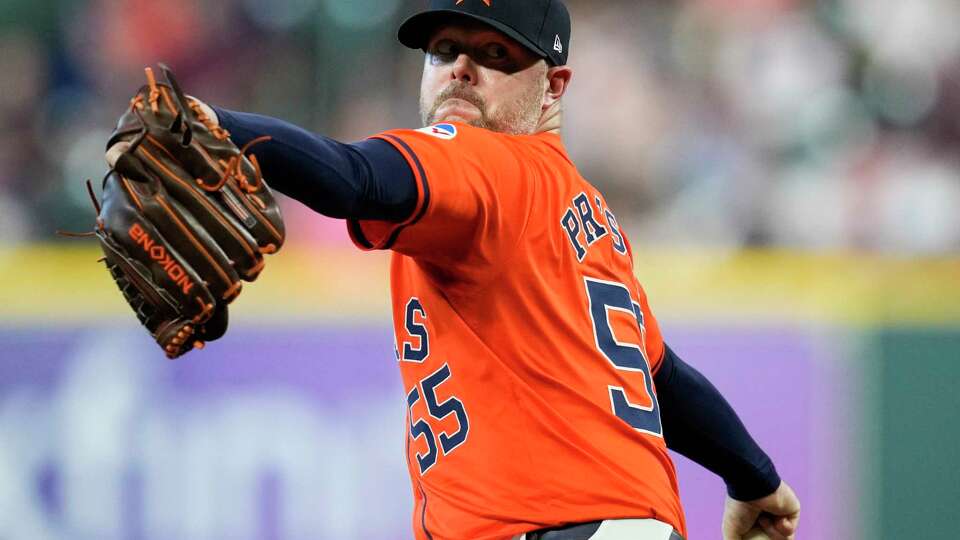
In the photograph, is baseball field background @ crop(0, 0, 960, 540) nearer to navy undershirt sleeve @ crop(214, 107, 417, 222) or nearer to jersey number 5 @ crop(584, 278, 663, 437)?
jersey number 5 @ crop(584, 278, 663, 437)

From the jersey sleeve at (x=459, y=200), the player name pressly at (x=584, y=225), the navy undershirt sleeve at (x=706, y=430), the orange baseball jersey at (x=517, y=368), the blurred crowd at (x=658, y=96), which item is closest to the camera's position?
the jersey sleeve at (x=459, y=200)

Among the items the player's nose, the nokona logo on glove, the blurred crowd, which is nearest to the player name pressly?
the player's nose

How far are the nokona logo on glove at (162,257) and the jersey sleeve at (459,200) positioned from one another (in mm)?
337

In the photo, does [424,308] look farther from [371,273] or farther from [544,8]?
[371,273]

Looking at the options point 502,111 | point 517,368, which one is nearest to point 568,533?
point 517,368

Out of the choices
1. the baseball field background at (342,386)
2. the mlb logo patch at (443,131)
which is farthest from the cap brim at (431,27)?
the baseball field background at (342,386)

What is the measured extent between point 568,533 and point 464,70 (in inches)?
38.8

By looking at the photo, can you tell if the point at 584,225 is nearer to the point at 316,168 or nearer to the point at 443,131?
the point at 443,131

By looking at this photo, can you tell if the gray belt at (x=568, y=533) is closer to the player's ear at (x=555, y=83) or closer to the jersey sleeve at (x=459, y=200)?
the jersey sleeve at (x=459, y=200)

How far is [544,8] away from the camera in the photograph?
2793mm

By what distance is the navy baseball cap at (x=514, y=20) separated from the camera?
2674 millimetres

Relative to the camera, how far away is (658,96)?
258 inches

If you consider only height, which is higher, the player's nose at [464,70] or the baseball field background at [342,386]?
the player's nose at [464,70]

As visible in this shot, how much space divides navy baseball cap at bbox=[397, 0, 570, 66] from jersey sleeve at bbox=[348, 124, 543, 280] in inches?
12.8
